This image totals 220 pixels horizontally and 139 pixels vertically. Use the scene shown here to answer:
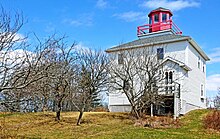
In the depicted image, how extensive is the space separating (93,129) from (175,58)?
12.3m

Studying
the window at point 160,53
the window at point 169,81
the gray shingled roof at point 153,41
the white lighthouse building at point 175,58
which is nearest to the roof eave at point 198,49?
the white lighthouse building at point 175,58

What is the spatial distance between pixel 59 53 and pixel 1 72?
10.3 metres

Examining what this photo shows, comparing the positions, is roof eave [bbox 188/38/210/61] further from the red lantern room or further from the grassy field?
the grassy field

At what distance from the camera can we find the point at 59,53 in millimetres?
20781

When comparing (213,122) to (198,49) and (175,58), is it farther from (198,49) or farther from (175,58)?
(198,49)

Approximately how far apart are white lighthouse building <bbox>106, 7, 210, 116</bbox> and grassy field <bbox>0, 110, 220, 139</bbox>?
2023mm

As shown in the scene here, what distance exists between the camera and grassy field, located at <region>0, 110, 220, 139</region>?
15005mm

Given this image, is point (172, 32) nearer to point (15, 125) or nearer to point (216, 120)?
point (216, 120)

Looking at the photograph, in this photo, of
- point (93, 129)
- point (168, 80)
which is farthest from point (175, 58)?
point (93, 129)

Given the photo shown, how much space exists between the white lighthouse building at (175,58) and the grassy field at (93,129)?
2.02m

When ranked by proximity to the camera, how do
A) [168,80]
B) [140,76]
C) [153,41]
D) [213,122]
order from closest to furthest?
1. [213,122]
2. [140,76]
3. [168,80]
4. [153,41]

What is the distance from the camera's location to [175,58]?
87.0 ft

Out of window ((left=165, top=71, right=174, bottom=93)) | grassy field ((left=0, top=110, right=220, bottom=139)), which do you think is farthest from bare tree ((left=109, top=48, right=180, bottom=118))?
grassy field ((left=0, top=110, right=220, bottom=139))

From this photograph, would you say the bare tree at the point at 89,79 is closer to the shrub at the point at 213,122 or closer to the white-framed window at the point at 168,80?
the white-framed window at the point at 168,80
